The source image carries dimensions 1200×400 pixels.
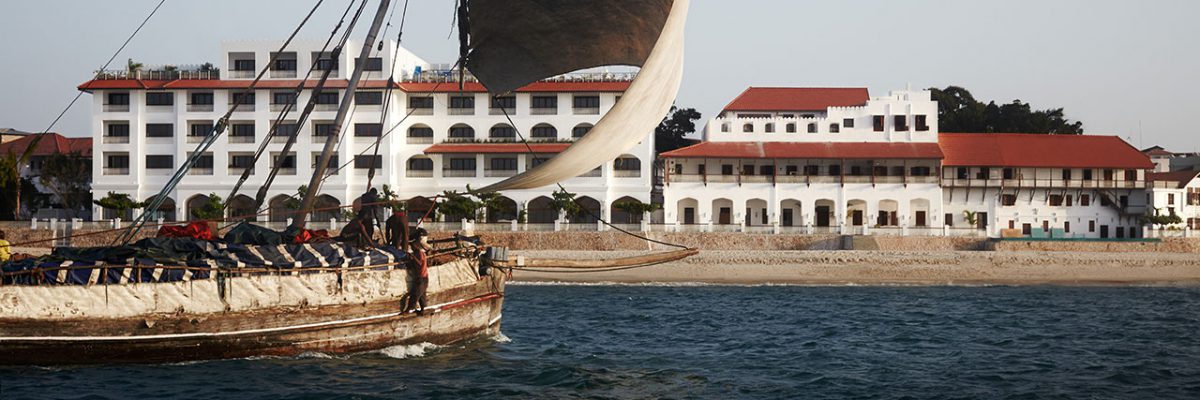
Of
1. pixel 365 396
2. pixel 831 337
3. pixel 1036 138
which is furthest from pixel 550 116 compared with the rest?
pixel 365 396

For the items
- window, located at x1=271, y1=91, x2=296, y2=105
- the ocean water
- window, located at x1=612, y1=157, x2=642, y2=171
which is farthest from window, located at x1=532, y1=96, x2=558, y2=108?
the ocean water

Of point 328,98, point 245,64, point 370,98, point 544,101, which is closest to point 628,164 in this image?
point 544,101

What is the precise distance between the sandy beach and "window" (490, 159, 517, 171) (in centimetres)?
1308

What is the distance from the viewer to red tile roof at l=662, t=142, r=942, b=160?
58562mm

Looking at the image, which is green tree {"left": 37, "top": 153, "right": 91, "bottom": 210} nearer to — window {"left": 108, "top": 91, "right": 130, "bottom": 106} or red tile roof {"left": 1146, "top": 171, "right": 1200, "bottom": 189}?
window {"left": 108, "top": 91, "right": 130, "bottom": 106}

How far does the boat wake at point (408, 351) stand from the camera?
17.7 metres

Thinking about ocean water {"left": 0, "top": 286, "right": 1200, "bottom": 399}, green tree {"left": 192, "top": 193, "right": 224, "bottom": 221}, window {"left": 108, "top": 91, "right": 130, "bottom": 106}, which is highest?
window {"left": 108, "top": 91, "right": 130, "bottom": 106}

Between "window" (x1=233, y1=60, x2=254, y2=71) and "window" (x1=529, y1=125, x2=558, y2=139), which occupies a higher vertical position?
"window" (x1=233, y1=60, x2=254, y2=71)

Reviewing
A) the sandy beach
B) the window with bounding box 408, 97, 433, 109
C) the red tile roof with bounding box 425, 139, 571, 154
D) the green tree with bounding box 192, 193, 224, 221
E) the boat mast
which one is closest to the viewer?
the boat mast

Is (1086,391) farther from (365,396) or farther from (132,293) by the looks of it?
(132,293)

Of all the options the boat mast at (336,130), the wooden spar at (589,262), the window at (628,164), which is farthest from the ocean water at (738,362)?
the window at (628,164)

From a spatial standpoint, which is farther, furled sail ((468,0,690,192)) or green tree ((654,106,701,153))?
green tree ((654,106,701,153))

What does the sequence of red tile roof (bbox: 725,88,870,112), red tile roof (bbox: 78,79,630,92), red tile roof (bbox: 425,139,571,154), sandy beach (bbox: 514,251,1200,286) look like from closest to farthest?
sandy beach (bbox: 514,251,1200,286)
red tile roof (bbox: 425,139,571,154)
red tile roof (bbox: 78,79,630,92)
red tile roof (bbox: 725,88,870,112)

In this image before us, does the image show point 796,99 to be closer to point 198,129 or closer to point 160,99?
point 198,129
